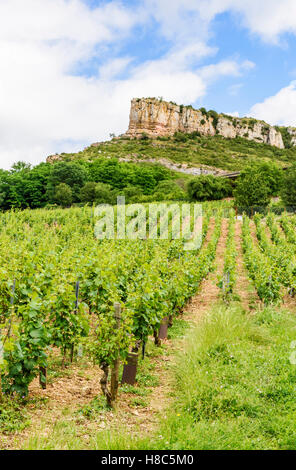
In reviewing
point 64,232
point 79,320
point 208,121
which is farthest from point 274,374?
point 208,121

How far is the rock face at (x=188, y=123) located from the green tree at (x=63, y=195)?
61.9 m

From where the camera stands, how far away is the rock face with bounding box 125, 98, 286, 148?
104750 mm

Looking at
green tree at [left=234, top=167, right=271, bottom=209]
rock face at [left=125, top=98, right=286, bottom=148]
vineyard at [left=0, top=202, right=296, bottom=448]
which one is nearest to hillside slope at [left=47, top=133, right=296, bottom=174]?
rock face at [left=125, top=98, right=286, bottom=148]

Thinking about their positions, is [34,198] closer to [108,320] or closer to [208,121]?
[108,320]

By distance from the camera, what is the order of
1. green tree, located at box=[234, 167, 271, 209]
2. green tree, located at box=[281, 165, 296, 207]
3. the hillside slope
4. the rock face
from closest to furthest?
green tree, located at box=[234, 167, 271, 209] → green tree, located at box=[281, 165, 296, 207] → the hillside slope → the rock face

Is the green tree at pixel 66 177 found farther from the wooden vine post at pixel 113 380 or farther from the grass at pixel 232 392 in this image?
the wooden vine post at pixel 113 380

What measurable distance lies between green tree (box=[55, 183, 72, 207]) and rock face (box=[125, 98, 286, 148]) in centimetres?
6190

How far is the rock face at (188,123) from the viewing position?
104750mm

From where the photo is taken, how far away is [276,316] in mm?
7133

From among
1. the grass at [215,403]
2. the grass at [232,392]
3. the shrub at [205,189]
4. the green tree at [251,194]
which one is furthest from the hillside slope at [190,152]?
the grass at [215,403]

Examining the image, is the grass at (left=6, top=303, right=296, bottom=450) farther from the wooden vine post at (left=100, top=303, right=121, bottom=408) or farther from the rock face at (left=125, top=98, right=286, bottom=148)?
the rock face at (left=125, top=98, right=286, bottom=148)

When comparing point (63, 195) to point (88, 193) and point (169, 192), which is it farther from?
point (169, 192)

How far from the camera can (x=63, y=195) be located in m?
42.5

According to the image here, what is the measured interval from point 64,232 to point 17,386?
1280 cm
